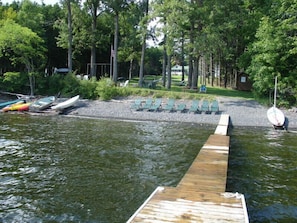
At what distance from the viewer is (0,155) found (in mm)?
11953

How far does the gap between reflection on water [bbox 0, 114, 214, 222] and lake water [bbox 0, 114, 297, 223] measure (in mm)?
22

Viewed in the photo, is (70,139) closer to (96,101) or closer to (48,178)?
(48,178)

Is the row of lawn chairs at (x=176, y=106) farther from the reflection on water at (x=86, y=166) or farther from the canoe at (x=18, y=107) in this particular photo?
the canoe at (x=18, y=107)

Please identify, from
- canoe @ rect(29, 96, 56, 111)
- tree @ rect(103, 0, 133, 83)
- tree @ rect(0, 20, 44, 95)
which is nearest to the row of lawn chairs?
canoe @ rect(29, 96, 56, 111)

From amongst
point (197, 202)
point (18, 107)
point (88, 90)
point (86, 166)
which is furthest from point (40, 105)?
point (197, 202)

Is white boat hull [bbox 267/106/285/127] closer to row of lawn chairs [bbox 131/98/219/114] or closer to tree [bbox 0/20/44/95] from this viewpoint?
row of lawn chairs [bbox 131/98/219/114]

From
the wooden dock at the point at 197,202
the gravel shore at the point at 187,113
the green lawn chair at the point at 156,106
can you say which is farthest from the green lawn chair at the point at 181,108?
the wooden dock at the point at 197,202

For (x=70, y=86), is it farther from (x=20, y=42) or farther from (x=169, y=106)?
(x=169, y=106)

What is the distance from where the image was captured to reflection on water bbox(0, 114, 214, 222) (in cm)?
735

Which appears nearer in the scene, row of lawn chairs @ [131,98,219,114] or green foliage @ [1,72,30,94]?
row of lawn chairs @ [131,98,219,114]

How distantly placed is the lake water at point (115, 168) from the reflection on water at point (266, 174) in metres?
0.02

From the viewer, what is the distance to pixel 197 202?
19.9 ft

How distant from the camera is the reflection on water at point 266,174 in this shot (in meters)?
7.56

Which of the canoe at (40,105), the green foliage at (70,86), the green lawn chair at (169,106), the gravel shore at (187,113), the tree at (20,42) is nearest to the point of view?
the gravel shore at (187,113)
